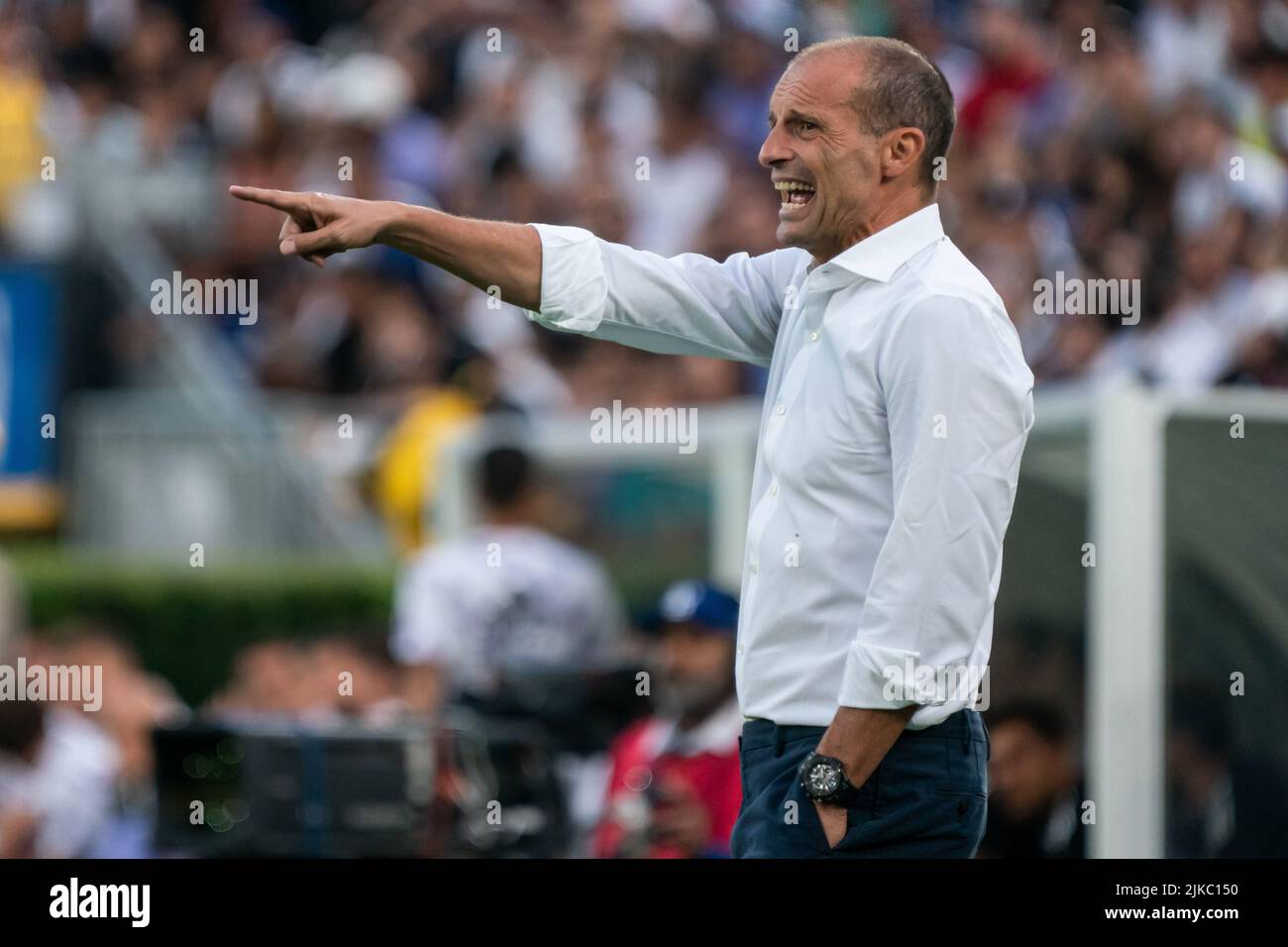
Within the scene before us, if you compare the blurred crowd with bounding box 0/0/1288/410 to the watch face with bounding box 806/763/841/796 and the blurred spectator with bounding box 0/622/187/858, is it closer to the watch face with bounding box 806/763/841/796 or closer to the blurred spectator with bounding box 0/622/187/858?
the blurred spectator with bounding box 0/622/187/858

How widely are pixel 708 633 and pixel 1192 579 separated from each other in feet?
4.70

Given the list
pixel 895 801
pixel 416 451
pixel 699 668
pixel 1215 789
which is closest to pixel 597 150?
pixel 416 451

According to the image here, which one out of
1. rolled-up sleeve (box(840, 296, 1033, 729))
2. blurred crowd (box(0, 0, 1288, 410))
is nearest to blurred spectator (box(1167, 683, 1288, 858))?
blurred crowd (box(0, 0, 1288, 410))

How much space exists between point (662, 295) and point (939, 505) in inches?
26.7

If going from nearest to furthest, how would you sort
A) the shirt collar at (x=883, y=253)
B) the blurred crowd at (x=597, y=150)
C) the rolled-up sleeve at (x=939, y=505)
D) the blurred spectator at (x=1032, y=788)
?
the rolled-up sleeve at (x=939, y=505), the shirt collar at (x=883, y=253), the blurred spectator at (x=1032, y=788), the blurred crowd at (x=597, y=150)

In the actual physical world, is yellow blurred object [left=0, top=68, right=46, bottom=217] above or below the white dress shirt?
above

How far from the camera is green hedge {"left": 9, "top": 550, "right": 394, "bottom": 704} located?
11742 millimetres

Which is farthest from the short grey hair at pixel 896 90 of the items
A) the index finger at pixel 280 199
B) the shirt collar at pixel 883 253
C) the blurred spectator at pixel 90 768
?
the blurred spectator at pixel 90 768

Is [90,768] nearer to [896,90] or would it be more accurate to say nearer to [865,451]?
[865,451]

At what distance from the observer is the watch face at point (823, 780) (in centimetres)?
337

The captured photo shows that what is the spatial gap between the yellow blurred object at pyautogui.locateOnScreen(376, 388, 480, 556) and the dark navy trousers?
658 cm

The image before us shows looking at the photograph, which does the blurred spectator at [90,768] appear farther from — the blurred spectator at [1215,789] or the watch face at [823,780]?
the watch face at [823,780]

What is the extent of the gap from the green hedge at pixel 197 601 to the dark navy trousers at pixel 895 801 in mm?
8236

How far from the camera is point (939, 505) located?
10.9ft
